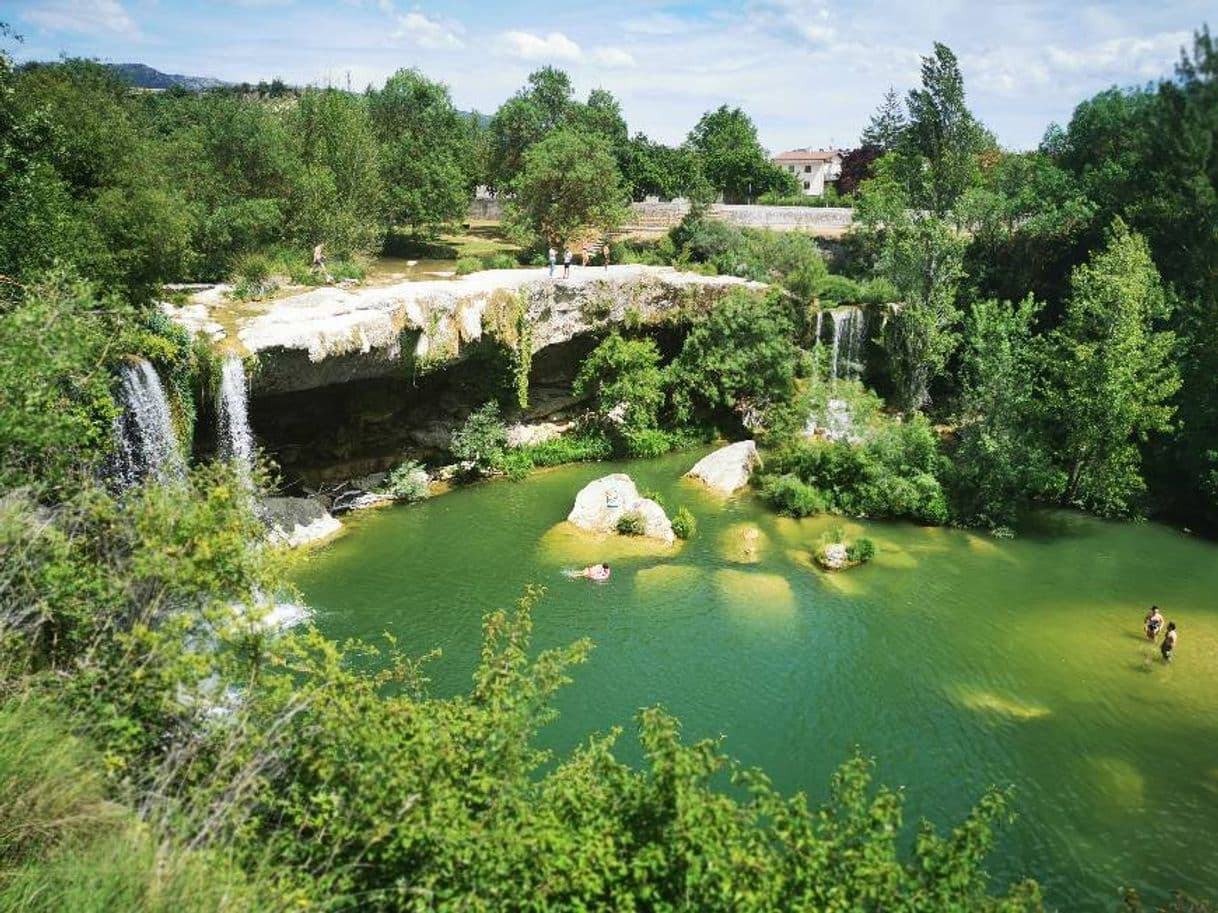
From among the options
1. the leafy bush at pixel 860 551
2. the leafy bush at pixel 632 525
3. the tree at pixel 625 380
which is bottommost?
the leafy bush at pixel 860 551

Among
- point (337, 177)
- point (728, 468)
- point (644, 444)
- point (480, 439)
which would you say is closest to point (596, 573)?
point (728, 468)

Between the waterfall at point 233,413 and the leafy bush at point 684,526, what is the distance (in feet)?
43.6

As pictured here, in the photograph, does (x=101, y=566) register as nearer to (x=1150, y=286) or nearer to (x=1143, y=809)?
(x=1143, y=809)

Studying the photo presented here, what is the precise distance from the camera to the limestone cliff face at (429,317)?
2641cm

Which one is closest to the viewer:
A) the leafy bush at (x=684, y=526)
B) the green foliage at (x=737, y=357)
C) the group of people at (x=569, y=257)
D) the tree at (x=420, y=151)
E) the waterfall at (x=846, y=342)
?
the leafy bush at (x=684, y=526)

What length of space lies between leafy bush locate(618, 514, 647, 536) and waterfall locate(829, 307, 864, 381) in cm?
1702

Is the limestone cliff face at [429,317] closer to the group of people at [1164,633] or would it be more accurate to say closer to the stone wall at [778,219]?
the stone wall at [778,219]

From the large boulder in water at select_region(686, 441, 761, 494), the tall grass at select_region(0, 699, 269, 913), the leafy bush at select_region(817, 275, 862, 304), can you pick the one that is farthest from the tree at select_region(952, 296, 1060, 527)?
the tall grass at select_region(0, 699, 269, 913)

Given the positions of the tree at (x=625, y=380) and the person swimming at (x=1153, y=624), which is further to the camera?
the tree at (x=625, y=380)

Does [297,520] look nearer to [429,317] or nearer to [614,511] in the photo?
[429,317]

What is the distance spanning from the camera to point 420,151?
48062mm

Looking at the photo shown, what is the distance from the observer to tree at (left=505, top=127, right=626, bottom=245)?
4328 centimetres

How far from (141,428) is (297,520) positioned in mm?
5918

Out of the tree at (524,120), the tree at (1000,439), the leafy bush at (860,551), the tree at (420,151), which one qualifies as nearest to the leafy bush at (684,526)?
the leafy bush at (860,551)
